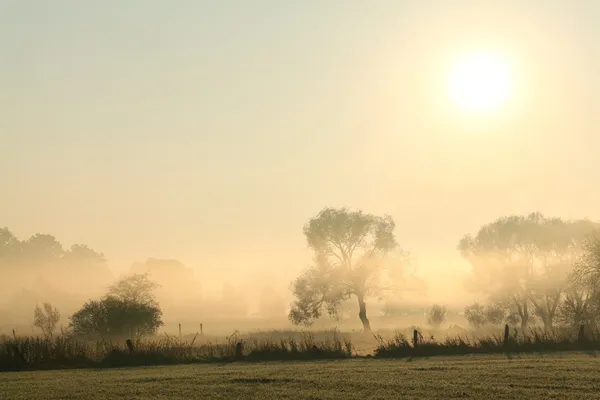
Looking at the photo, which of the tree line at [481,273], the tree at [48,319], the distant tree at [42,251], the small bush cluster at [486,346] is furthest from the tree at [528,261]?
the distant tree at [42,251]

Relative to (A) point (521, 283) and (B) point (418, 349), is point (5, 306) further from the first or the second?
(B) point (418, 349)

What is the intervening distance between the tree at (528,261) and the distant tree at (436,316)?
251 inches

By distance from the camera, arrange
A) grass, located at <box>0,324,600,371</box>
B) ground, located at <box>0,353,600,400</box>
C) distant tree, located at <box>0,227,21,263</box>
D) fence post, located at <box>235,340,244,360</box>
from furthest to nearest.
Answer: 1. distant tree, located at <box>0,227,21,263</box>
2. fence post, located at <box>235,340,244,360</box>
3. grass, located at <box>0,324,600,371</box>
4. ground, located at <box>0,353,600,400</box>

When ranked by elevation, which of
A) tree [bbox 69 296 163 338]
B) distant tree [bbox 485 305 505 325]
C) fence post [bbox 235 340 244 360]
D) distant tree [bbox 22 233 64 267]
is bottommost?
distant tree [bbox 485 305 505 325]

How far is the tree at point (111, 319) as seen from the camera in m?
53.1

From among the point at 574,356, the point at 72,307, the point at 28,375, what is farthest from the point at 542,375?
the point at 72,307

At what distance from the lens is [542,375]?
20016 millimetres

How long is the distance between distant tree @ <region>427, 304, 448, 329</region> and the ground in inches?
1930

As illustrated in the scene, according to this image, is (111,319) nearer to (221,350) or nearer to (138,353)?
(138,353)

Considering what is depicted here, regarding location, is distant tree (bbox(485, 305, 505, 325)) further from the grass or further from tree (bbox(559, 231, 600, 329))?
the grass

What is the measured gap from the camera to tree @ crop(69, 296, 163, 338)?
53.1 meters

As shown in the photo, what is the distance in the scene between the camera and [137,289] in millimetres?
64812

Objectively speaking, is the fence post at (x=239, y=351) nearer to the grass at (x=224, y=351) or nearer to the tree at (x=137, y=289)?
the grass at (x=224, y=351)

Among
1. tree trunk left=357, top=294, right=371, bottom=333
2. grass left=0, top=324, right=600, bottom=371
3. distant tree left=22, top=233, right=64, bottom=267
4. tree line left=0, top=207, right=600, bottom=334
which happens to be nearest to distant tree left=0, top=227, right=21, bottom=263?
distant tree left=22, top=233, right=64, bottom=267
